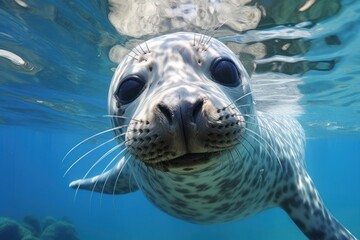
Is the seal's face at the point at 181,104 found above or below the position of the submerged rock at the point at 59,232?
above

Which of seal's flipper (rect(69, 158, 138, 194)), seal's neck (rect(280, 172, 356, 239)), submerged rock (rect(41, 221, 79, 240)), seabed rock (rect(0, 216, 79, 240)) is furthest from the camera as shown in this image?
submerged rock (rect(41, 221, 79, 240))

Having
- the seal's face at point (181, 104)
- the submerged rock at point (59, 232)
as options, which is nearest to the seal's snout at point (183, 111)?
the seal's face at point (181, 104)

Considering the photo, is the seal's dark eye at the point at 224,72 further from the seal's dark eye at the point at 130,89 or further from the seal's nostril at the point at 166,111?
the seal's nostril at the point at 166,111

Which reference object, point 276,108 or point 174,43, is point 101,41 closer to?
point 174,43

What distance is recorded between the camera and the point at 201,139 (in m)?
2.04

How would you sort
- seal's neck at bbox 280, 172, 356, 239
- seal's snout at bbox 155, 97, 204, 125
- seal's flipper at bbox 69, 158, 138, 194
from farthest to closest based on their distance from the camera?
seal's flipper at bbox 69, 158, 138, 194 → seal's neck at bbox 280, 172, 356, 239 → seal's snout at bbox 155, 97, 204, 125

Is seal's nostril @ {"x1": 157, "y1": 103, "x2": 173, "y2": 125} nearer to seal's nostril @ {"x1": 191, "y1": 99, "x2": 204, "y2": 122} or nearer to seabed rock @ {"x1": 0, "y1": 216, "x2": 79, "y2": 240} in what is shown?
seal's nostril @ {"x1": 191, "y1": 99, "x2": 204, "y2": 122}

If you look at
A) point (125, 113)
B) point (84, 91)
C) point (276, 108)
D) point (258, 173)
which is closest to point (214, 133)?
point (125, 113)

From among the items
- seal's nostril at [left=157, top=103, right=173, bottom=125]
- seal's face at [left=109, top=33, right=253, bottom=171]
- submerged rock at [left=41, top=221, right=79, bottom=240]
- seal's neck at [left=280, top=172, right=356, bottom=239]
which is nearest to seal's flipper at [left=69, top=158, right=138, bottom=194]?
seal's neck at [left=280, top=172, right=356, bottom=239]

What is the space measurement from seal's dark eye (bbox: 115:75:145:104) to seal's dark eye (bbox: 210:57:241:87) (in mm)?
570

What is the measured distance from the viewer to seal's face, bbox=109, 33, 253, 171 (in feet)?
6.63

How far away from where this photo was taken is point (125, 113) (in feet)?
9.73

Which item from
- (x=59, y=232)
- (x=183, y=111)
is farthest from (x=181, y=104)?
(x=59, y=232)

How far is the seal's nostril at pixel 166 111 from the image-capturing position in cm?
201
